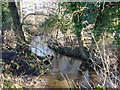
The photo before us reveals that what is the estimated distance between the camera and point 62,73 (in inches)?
254

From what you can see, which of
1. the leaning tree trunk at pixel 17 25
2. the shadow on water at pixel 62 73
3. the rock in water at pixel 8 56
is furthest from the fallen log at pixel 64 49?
the rock in water at pixel 8 56

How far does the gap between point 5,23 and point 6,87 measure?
4.00 meters

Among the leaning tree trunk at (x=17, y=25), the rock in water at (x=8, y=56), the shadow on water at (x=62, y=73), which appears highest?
the leaning tree trunk at (x=17, y=25)

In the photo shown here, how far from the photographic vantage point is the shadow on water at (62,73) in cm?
572

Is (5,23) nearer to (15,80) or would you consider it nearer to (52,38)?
(52,38)

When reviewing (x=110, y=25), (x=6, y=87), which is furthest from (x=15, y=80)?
(x=110, y=25)

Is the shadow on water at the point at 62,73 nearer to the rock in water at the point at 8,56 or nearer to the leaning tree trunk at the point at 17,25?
the leaning tree trunk at the point at 17,25

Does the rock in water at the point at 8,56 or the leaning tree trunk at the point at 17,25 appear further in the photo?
the rock in water at the point at 8,56

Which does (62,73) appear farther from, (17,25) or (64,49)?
(17,25)

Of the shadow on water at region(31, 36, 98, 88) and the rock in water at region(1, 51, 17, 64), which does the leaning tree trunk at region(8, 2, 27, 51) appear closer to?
the rock in water at region(1, 51, 17, 64)

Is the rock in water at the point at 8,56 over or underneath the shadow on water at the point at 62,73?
over

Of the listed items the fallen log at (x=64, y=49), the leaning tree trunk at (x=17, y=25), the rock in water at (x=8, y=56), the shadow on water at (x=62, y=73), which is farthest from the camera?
the fallen log at (x=64, y=49)

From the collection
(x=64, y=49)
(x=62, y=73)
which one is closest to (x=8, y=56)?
(x=62, y=73)

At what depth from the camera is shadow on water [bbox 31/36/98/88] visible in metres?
5.72
